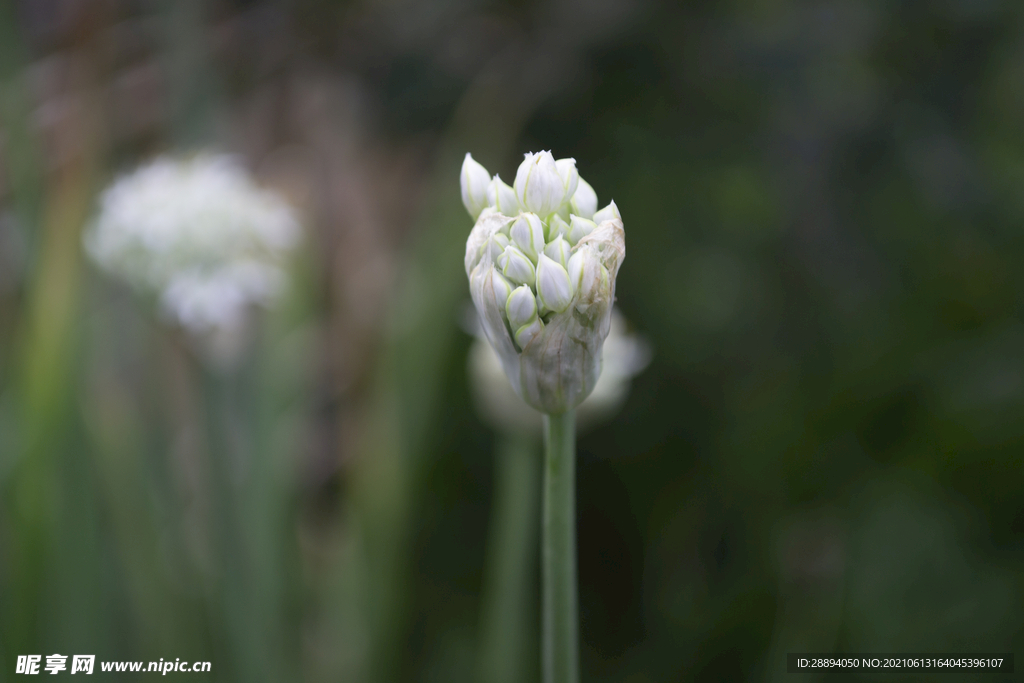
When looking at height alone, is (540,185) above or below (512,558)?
above

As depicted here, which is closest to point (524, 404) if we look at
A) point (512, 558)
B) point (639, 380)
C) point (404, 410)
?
point (512, 558)

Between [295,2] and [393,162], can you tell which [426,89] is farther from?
[393,162]

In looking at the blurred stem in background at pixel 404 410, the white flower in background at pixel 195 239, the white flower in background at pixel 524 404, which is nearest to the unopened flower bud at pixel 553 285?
the white flower in background at pixel 524 404

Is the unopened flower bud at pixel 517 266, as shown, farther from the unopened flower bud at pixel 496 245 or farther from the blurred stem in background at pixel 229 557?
the blurred stem in background at pixel 229 557

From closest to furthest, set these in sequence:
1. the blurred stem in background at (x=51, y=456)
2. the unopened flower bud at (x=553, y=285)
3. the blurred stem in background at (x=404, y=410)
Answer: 1. the unopened flower bud at (x=553, y=285)
2. the blurred stem in background at (x=51, y=456)
3. the blurred stem in background at (x=404, y=410)

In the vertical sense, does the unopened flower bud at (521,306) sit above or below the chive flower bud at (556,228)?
below

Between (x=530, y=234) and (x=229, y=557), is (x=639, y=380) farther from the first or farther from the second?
(x=530, y=234)
